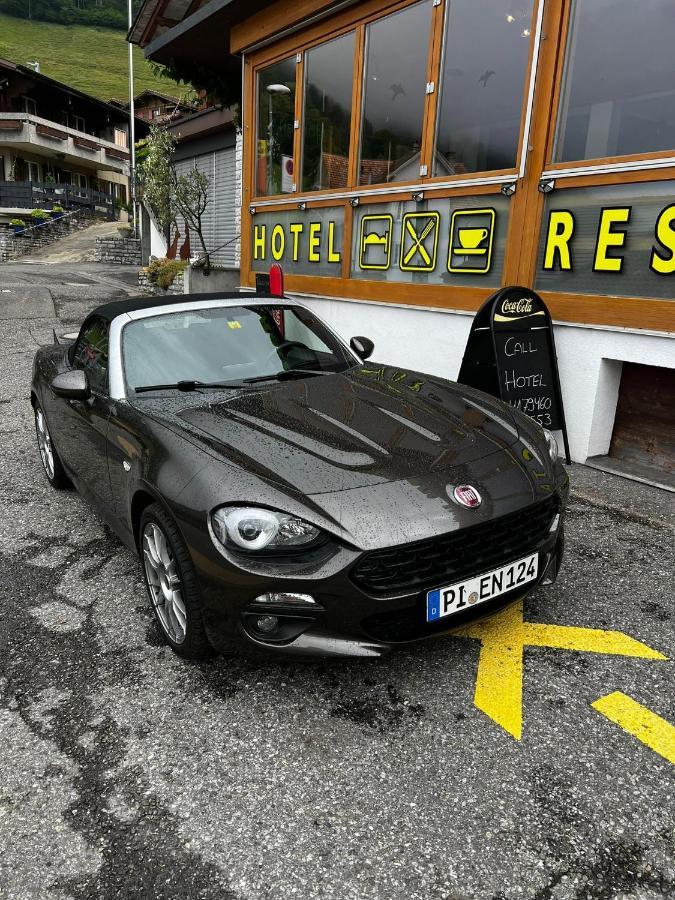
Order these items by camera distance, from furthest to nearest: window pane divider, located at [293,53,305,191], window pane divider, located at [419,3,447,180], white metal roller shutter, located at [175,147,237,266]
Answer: white metal roller shutter, located at [175,147,237,266] < window pane divider, located at [293,53,305,191] < window pane divider, located at [419,3,447,180]

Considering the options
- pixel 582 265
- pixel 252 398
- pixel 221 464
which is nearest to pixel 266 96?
pixel 582 265

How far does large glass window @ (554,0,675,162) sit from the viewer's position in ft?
15.9

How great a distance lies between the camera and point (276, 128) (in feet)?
28.4

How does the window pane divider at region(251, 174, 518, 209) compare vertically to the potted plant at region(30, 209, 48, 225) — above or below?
below

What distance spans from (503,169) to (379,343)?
7.18ft

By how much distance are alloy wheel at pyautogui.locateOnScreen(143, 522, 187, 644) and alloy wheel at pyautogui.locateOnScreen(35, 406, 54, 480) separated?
2075 millimetres

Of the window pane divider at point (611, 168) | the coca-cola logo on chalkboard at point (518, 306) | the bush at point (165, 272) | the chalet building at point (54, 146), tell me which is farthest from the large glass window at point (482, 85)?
the chalet building at point (54, 146)

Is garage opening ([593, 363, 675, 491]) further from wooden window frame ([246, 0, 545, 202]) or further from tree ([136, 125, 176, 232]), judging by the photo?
tree ([136, 125, 176, 232])

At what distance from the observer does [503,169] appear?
18.4ft

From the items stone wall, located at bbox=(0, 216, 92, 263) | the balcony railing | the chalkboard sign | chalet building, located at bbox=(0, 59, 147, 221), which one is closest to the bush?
the chalkboard sign

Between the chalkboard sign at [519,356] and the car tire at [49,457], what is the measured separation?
311cm

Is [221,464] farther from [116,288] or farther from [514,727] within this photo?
[116,288]

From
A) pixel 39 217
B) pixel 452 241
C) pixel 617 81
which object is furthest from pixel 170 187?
pixel 39 217

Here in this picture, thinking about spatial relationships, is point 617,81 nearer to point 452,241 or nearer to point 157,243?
point 452,241
